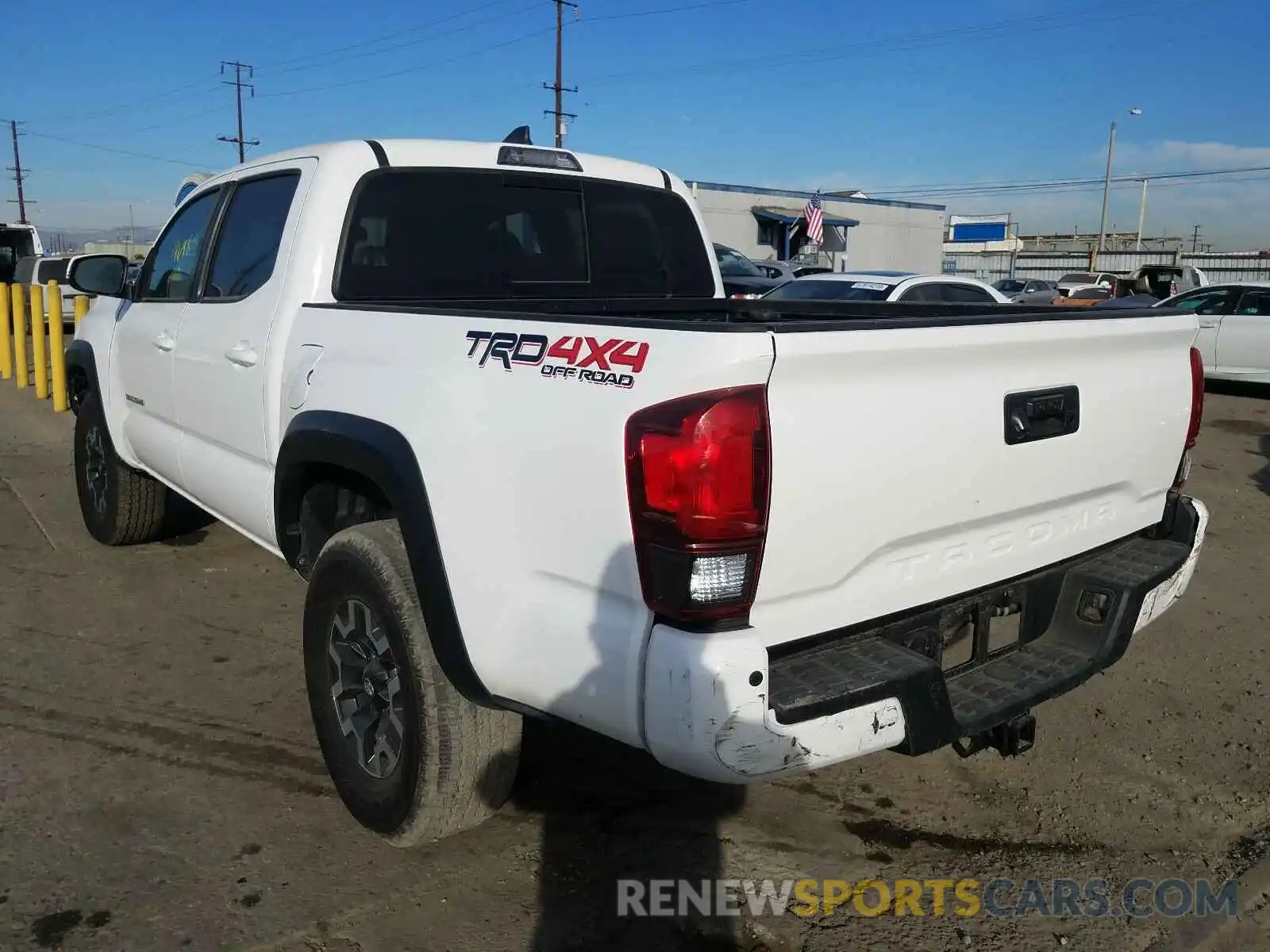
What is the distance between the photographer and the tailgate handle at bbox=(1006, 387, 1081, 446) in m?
2.54

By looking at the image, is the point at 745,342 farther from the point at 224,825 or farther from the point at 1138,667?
the point at 1138,667

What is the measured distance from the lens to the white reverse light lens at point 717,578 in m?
2.06

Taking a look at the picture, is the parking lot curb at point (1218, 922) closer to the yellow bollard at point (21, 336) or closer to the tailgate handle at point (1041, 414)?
the tailgate handle at point (1041, 414)

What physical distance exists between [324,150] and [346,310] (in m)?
0.82

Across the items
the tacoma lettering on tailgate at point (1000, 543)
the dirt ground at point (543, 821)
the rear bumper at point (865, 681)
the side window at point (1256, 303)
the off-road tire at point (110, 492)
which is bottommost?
the dirt ground at point (543, 821)

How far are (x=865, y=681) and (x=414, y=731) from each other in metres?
1.19

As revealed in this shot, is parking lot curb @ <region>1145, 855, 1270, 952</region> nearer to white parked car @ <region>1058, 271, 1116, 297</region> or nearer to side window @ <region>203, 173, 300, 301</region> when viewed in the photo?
side window @ <region>203, 173, 300, 301</region>

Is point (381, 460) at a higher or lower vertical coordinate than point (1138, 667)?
higher

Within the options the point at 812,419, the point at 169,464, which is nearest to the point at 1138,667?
the point at 812,419

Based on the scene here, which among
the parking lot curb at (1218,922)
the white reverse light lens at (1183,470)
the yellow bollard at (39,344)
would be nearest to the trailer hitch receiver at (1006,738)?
the parking lot curb at (1218,922)

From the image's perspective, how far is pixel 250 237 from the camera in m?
3.92

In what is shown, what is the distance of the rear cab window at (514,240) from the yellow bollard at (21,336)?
430 inches

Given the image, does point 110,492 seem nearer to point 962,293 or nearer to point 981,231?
point 962,293

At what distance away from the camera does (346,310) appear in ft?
10.2
